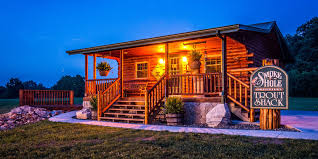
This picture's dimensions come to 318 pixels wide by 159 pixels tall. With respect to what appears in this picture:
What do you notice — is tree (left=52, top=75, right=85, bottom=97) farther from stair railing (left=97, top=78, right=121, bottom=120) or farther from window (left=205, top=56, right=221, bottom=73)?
window (left=205, top=56, right=221, bottom=73)

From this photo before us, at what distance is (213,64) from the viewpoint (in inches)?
492

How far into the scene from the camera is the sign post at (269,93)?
6.51m

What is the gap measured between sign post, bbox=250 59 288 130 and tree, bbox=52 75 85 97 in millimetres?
40870

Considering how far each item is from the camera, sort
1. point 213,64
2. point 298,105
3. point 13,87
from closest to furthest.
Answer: point 213,64 < point 298,105 < point 13,87

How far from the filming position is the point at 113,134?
258 inches

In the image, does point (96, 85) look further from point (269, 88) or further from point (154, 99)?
point (269, 88)

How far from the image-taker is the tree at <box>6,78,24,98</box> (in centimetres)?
4431

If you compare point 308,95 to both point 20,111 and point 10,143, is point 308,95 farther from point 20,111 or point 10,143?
point 10,143

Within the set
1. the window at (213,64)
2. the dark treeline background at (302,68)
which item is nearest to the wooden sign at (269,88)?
the window at (213,64)

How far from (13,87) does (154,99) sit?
4345 cm

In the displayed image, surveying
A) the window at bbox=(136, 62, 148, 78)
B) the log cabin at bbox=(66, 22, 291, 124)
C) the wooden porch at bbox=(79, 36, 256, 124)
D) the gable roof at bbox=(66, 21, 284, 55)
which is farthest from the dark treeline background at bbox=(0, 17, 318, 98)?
the gable roof at bbox=(66, 21, 284, 55)

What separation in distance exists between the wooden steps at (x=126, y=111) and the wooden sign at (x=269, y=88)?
3.96 meters

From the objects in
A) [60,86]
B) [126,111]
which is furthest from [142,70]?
[60,86]

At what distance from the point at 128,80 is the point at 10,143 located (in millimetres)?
9449
